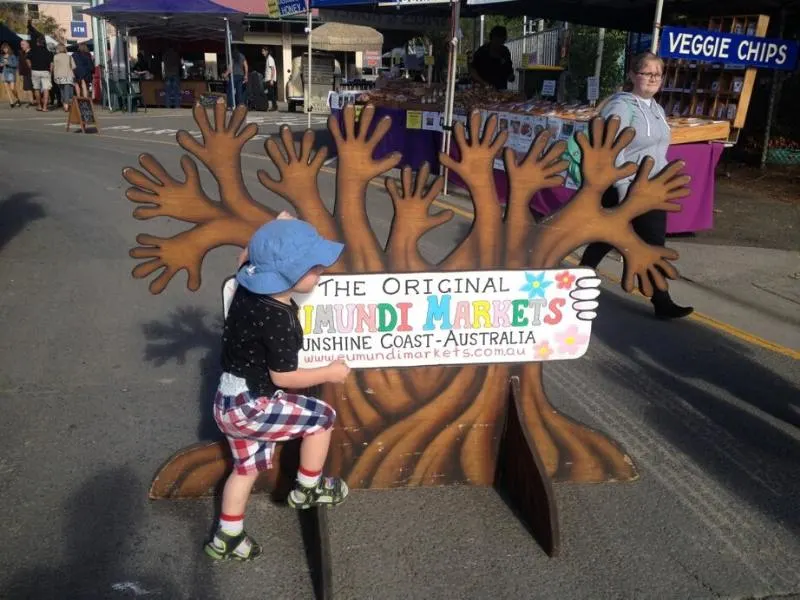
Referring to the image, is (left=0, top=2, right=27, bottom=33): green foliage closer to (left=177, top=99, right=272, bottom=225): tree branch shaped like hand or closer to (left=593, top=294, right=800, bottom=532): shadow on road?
(left=593, top=294, right=800, bottom=532): shadow on road

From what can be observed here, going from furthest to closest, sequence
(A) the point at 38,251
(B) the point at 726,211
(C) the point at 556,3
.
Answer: (C) the point at 556,3 < (B) the point at 726,211 < (A) the point at 38,251

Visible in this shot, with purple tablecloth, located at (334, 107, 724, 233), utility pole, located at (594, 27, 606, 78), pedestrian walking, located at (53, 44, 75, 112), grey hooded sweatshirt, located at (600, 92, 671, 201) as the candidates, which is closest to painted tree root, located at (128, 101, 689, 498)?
grey hooded sweatshirt, located at (600, 92, 671, 201)

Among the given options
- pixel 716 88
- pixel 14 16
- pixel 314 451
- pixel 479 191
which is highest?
pixel 14 16

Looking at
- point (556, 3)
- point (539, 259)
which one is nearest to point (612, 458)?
point (539, 259)

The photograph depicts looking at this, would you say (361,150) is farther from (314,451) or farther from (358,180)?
(314,451)

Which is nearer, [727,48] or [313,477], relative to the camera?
[313,477]

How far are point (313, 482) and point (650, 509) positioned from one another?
144 centimetres

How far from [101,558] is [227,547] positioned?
0.47m

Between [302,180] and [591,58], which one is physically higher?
[591,58]

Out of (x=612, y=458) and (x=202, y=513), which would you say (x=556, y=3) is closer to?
(x=612, y=458)

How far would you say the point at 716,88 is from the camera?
9211 mm

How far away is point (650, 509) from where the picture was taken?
3182mm

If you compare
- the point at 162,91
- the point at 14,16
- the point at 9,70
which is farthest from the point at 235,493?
the point at 14,16

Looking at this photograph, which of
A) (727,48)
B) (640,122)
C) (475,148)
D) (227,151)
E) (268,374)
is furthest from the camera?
(727,48)
